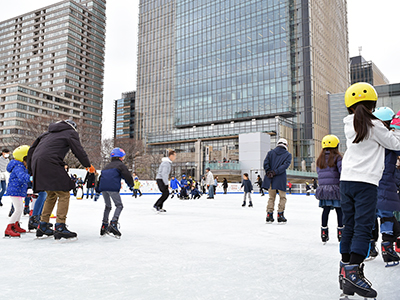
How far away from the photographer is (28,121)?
36.9 metres

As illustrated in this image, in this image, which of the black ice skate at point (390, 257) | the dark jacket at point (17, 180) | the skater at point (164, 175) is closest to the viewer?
the black ice skate at point (390, 257)

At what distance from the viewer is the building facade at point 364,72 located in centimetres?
9756

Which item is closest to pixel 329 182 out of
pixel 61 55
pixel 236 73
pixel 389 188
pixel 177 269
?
A: pixel 389 188

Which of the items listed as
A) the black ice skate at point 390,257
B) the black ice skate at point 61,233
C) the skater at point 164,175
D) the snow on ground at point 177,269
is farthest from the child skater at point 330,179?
the skater at point 164,175

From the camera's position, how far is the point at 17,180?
16.4 feet

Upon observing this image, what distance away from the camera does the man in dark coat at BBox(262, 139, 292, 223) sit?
686cm

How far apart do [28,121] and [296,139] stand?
4357cm

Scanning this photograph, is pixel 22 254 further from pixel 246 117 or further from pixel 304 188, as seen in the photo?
pixel 246 117

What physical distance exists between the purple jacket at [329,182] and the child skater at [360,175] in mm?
2067

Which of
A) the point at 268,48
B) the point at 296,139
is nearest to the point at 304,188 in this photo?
the point at 296,139

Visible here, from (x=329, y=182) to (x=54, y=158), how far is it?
3.85 m

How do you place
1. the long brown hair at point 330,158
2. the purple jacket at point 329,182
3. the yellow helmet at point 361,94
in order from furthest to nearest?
the long brown hair at point 330,158, the purple jacket at point 329,182, the yellow helmet at point 361,94

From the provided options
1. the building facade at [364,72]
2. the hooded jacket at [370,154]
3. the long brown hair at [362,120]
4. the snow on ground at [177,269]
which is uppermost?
the building facade at [364,72]

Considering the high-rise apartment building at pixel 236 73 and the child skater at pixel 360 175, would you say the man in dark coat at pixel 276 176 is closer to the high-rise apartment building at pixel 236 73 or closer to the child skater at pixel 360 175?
the child skater at pixel 360 175
